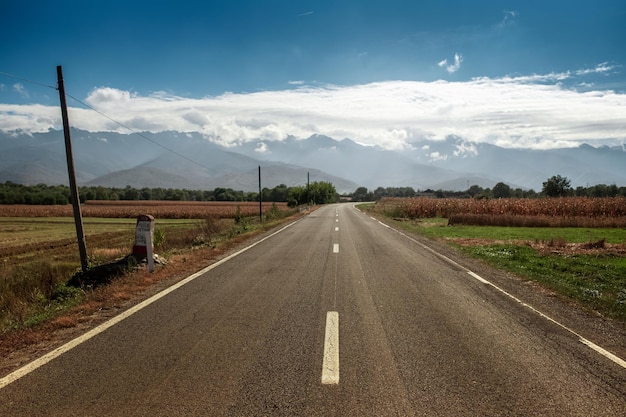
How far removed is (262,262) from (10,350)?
7.39m

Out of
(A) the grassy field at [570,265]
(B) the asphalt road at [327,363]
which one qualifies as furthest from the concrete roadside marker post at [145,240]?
(A) the grassy field at [570,265]

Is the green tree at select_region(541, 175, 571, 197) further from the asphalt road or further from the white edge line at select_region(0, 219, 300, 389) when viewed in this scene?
the white edge line at select_region(0, 219, 300, 389)

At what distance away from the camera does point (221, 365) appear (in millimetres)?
4484

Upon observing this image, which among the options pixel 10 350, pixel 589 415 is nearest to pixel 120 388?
pixel 10 350

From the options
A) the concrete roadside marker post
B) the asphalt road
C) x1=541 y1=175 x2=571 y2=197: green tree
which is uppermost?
x1=541 y1=175 x2=571 y2=197: green tree

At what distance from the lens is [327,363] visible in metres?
4.50

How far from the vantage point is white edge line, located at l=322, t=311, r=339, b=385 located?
416 cm

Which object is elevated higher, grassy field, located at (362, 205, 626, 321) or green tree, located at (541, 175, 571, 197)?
green tree, located at (541, 175, 571, 197)

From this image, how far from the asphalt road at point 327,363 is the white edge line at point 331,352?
23mm

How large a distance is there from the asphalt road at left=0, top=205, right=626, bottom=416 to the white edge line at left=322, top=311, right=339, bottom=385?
0.07 ft

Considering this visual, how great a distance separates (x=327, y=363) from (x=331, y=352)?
1.10ft

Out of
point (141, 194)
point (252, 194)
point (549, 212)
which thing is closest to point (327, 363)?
point (549, 212)

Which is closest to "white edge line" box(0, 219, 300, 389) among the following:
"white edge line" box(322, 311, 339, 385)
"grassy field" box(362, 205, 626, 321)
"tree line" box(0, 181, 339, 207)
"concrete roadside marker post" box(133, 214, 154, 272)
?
"concrete roadside marker post" box(133, 214, 154, 272)

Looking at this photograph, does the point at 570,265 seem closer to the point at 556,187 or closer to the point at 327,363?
the point at 327,363
